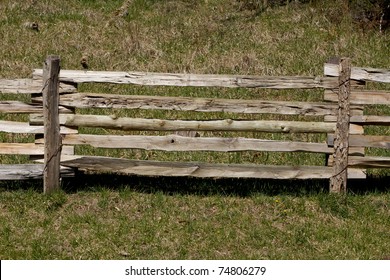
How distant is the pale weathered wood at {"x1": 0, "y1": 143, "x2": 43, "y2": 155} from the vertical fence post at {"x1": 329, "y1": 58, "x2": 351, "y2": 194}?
10.7 feet

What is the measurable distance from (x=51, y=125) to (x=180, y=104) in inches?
55.1

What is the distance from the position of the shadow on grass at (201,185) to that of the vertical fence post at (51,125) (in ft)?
0.92

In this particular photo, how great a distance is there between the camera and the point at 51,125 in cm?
794

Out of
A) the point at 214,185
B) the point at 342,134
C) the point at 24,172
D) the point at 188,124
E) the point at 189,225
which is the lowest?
the point at 189,225

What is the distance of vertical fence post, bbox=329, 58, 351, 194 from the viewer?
8039mm

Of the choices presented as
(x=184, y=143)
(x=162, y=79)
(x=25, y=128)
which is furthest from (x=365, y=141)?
(x=25, y=128)

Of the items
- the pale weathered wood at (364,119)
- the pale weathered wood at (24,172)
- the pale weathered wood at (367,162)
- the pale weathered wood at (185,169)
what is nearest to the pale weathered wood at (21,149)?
the pale weathered wood at (24,172)

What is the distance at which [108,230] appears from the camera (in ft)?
24.5

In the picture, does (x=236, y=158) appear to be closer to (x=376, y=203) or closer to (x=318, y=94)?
(x=376, y=203)

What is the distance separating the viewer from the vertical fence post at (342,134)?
8039 mm

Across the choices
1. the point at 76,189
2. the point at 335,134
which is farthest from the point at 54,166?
the point at 335,134

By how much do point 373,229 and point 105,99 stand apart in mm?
3134

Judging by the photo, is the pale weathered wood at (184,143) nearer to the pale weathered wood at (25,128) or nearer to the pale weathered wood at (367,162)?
the pale weathered wood at (25,128)

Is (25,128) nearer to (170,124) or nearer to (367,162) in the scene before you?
(170,124)
